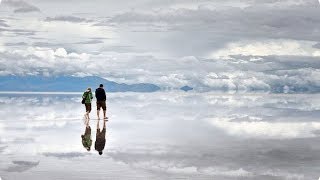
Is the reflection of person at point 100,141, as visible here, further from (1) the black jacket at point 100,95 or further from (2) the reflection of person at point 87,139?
(1) the black jacket at point 100,95

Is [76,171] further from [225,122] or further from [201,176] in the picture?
[225,122]

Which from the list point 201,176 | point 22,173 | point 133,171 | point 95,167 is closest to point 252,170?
point 201,176

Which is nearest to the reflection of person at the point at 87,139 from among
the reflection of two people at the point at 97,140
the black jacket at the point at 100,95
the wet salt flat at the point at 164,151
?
the reflection of two people at the point at 97,140

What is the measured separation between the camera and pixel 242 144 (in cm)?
2047

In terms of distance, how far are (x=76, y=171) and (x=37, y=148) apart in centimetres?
475

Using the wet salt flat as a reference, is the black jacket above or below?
above

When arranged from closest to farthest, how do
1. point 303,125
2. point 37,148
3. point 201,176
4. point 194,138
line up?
point 201,176 < point 37,148 < point 194,138 < point 303,125

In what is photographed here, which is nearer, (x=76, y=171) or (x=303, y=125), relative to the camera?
(x=76, y=171)

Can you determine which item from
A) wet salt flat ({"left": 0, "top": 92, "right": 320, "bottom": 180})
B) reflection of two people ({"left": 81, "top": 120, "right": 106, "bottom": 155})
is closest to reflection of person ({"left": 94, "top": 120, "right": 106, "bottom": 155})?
reflection of two people ({"left": 81, "top": 120, "right": 106, "bottom": 155})

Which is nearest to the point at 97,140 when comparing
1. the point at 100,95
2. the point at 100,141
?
the point at 100,141

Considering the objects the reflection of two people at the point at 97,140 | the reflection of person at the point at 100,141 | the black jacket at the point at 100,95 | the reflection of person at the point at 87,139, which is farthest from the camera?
the black jacket at the point at 100,95

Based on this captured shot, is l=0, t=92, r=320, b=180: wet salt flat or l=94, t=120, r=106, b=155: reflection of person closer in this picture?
l=0, t=92, r=320, b=180: wet salt flat

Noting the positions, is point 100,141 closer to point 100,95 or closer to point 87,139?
point 87,139

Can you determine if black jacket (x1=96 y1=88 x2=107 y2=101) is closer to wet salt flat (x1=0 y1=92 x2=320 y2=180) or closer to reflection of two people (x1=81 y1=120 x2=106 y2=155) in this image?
wet salt flat (x1=0 y1=92 x2=320 y2=180)
